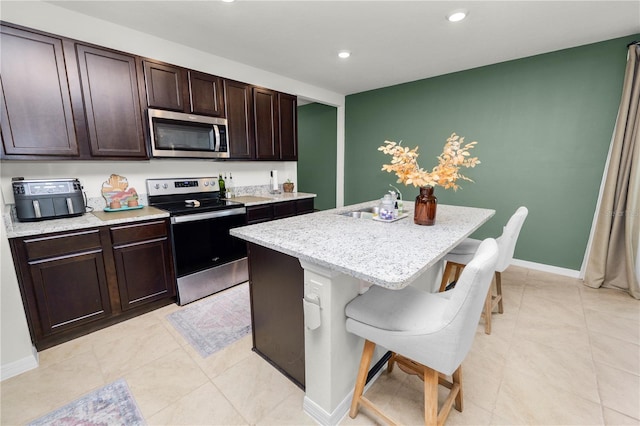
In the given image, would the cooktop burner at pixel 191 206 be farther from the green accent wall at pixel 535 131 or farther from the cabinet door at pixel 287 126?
the green accent wall at pixel 535 131

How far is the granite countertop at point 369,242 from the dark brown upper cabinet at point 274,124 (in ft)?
5.44

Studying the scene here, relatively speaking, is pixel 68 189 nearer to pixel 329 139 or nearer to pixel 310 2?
pixel 310 2

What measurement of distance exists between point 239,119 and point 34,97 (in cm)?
163

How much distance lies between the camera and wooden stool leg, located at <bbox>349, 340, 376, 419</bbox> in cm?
129

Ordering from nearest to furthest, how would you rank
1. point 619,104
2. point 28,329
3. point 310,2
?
point 28,329, point 310,2, point 619,104

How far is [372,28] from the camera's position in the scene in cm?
241

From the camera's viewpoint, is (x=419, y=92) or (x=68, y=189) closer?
(x=68, y=189)

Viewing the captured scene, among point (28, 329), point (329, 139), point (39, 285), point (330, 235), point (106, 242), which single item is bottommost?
point (28, 329)

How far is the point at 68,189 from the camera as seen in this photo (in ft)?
6.77

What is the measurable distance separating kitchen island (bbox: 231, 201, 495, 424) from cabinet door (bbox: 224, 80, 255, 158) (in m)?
1.75

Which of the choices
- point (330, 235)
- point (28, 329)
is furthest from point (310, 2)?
point (28, 329)

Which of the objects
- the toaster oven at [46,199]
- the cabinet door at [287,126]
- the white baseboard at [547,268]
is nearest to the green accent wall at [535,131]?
the white baseboard at [547,268]

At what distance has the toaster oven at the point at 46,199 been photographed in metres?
1.88

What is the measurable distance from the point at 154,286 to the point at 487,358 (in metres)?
2.68
